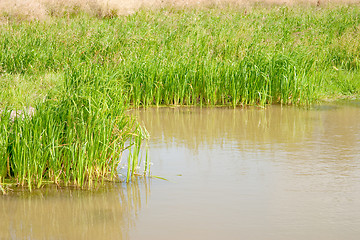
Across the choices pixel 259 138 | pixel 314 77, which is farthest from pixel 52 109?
pixel 314 77

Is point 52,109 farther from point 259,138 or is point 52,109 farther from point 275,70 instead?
point 275,70

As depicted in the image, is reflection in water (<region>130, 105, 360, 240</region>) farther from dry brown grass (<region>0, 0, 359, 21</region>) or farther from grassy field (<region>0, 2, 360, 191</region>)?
dry brown grass (<region>0, 0, 359, 21</region>)

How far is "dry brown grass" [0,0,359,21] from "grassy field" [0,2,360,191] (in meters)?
0.38

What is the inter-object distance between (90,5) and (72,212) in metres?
14.9

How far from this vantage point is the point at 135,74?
8.78 meters

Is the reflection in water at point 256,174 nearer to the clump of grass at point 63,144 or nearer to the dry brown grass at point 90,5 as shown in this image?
the clump of grass at point 63,144

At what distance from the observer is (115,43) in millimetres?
10742

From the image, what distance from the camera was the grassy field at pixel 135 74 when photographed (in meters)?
4.75

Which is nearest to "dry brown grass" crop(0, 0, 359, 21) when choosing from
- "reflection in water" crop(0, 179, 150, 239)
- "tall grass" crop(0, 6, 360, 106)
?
"tall grass" crop(0, 6, 360, 106)

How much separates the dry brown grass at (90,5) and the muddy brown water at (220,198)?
10.8 metres

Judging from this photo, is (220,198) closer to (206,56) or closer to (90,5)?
(206,56)

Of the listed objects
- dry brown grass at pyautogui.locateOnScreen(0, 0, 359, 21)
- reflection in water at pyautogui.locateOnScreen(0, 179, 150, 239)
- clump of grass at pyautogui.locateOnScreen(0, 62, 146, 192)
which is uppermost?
dry brown grass at pyautogui.locateOnScreen(0, 0, 359, 21)

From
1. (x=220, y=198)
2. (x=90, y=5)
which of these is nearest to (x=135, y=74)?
(x=220, y=198)

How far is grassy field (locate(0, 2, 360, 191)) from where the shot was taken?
187 inches
